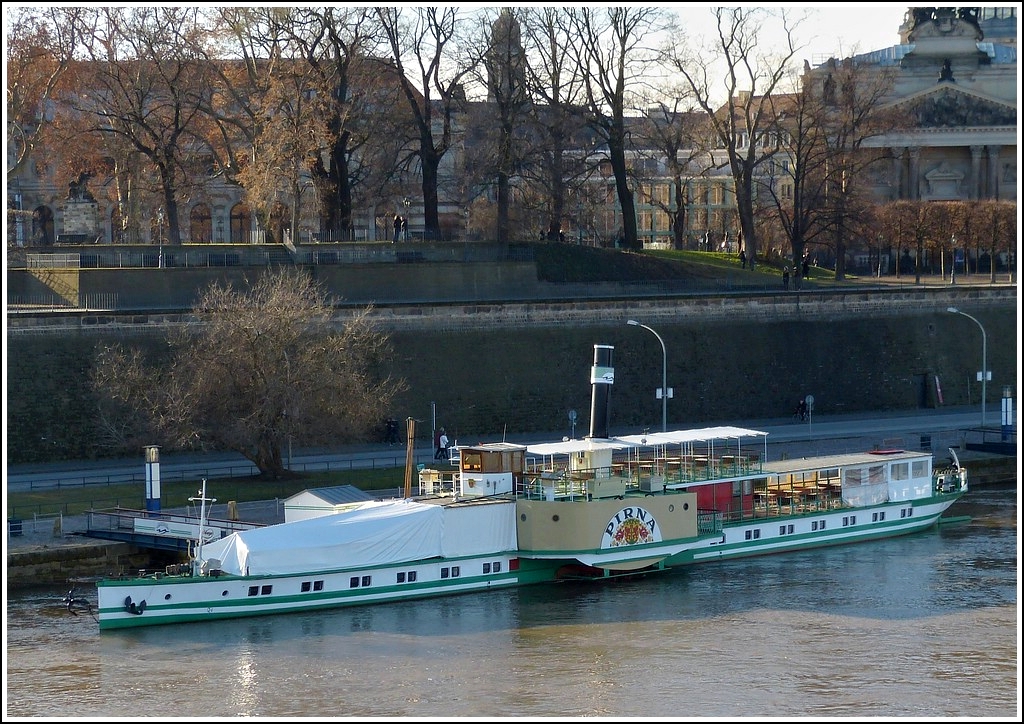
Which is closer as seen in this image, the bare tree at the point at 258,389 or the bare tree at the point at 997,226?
the bare tree at the point at 258,389

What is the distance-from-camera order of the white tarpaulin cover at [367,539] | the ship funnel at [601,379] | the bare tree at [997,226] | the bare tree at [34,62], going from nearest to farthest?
the white tarpaulin cover at [367,539] < the ship funnel at [601,379] < the bare tree at [34,62] < the bare tree at [997,226]

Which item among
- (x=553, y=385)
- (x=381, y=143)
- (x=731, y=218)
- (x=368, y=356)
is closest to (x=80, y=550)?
(x=368, y=356)

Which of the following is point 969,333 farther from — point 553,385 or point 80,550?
point 80,550

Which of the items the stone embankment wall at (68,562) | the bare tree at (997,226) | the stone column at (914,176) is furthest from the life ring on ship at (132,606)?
the stone column at (914,176)

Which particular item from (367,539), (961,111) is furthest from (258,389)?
(961,111)

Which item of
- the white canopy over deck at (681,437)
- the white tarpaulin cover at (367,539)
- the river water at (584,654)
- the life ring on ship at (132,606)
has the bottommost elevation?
the river water at (584,654)

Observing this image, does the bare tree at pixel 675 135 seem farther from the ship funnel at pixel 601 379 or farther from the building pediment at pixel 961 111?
the ship funnel at pixel 601 379

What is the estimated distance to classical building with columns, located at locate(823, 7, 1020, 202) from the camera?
78562 millimetres

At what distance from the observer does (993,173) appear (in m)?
79.2

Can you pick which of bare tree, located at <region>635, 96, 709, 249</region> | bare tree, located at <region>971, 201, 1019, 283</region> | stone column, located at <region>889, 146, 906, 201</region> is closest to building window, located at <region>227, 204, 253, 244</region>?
bare tree, located at <region>635, 96, 709, 249</region>

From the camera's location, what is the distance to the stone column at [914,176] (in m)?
78.5

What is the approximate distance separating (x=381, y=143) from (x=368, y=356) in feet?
37.2

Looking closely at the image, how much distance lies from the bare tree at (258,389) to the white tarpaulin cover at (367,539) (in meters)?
5.64

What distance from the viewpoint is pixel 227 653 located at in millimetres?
27531
